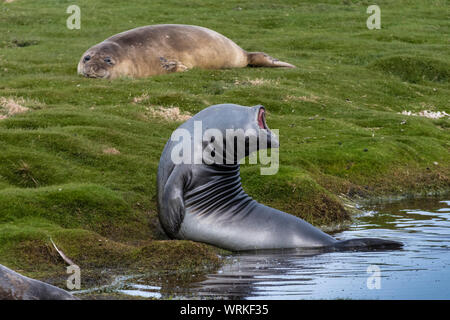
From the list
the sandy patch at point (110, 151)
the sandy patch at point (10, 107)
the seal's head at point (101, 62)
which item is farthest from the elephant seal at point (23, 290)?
the seal's head at point (101, 62)

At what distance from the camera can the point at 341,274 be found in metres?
10.9

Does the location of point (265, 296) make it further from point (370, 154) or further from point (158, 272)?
point (370, 154)

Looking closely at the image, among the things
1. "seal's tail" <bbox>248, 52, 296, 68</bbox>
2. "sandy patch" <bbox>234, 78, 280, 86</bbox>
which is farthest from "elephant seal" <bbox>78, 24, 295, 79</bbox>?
"sandy patch" <bbox>234, 78, 280, 86</bbox>

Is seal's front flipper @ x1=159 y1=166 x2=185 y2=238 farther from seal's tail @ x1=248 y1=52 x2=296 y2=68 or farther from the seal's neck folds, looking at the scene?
seal's tail @ x1=248 y1=52 x2=296 y2=68

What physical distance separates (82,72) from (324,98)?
9.07 metres

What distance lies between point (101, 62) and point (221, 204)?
16.1 m

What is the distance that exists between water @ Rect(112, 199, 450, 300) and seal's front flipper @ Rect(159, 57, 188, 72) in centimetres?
1640

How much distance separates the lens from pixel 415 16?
54.8m

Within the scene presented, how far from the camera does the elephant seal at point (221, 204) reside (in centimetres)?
1321

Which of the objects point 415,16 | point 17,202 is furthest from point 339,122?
point 415,16

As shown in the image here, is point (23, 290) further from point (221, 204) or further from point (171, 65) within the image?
point (171, 65)

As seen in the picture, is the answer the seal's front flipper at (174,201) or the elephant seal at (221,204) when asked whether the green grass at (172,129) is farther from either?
the elephant seal at (221,204)

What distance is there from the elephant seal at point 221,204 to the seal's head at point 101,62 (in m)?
15.3

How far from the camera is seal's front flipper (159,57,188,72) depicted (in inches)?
1168
